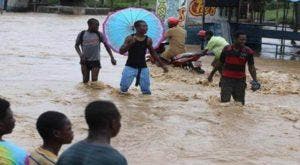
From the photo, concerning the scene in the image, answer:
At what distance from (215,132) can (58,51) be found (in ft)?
40.4

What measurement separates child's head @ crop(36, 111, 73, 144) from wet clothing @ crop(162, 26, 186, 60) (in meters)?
12.4

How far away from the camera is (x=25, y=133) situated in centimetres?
834

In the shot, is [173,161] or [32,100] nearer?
[173,161]

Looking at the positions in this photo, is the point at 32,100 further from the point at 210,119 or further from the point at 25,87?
the point at 210,119

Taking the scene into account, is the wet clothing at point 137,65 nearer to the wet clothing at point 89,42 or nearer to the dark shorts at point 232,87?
the wet clothing at point 89,42

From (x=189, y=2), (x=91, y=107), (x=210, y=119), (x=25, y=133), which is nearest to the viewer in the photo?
(x=91, y=107)

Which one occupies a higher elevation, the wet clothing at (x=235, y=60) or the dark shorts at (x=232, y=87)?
the wet clothing at (x=235, y=60)

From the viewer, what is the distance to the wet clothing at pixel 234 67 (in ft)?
32.3

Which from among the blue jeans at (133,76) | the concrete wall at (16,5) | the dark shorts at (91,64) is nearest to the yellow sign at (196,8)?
the dark shorts at (91,64)

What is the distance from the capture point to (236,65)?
9867 mm

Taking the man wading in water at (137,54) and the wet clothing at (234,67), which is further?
the man wading in water at (137,54)

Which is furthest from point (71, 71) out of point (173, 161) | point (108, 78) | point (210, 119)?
point (173, 161)

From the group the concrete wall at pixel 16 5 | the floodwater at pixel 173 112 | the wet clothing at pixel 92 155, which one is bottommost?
the floodwater at pixel 173 112

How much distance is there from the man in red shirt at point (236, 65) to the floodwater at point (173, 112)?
413 millimetres
